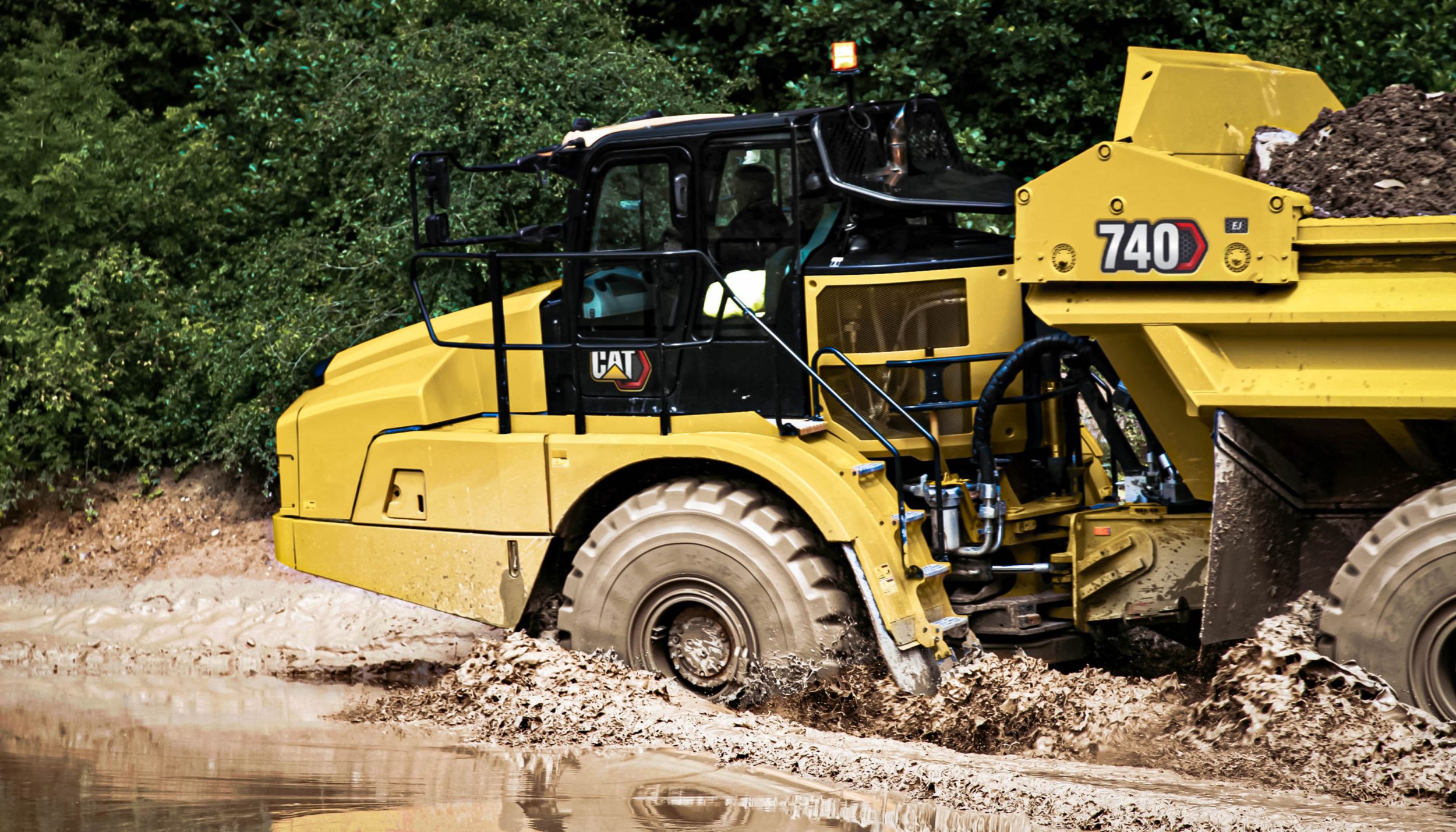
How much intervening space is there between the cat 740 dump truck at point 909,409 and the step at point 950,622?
20 millimetres

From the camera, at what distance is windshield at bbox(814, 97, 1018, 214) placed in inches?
239

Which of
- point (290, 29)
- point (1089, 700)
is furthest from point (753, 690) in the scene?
point (290, 29)

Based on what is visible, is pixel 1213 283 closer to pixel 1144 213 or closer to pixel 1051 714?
pixel 1144 213

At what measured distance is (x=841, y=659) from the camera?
5703 millimetres

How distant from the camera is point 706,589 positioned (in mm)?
5992

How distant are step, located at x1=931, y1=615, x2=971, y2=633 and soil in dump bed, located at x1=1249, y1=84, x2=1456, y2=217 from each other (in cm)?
204

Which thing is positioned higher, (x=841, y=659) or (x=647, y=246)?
(x=647, y=246)

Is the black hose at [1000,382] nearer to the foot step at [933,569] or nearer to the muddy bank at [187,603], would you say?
the foot step at [933,569]

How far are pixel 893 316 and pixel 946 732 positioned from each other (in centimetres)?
170

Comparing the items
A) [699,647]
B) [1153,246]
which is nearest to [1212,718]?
[1153,246]

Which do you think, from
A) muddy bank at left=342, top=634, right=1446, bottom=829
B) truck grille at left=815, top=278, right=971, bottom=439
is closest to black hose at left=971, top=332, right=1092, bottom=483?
truck grille at left=815, top=278, right=971, bottom=439

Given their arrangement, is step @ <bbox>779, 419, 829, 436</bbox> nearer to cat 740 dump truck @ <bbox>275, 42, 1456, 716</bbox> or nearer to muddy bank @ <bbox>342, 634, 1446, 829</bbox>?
cat 740 dump truck @ <bbox>275, 42, 1456, 716</bbox>

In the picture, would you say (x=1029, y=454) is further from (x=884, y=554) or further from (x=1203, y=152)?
(x=1203, y=152)

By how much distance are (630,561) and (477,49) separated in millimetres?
5276
